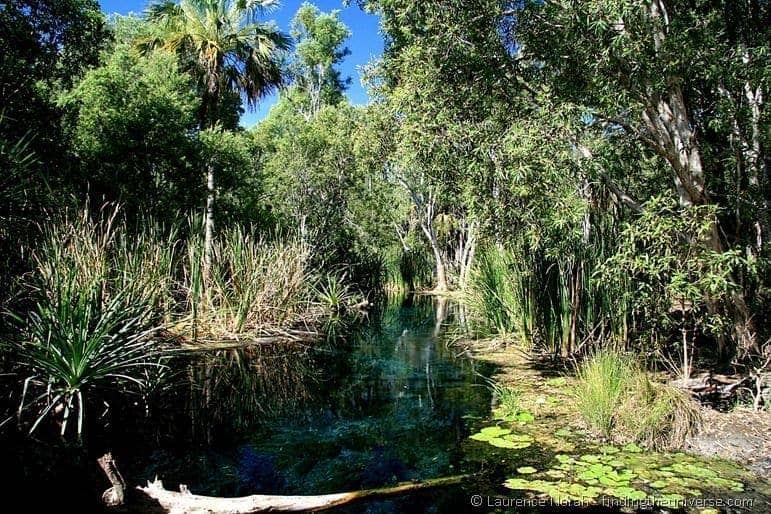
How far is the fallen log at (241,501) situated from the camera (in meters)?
2.78

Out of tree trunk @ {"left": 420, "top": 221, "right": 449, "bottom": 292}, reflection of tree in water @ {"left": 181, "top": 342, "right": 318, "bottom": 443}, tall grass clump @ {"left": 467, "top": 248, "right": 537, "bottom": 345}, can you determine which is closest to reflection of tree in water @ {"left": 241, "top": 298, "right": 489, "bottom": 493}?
reflection of tree in water @ {"left": 181, "top": 342, "right": 318, "bottom": 443}

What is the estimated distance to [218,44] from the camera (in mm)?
12133

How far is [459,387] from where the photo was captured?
5.82 metres

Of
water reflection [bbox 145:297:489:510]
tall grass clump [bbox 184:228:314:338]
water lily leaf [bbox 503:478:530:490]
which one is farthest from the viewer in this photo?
tall grass clump [bbox 184:228:314:338]

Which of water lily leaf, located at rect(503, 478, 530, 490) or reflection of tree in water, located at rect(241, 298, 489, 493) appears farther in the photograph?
reflection of tree in water, located at rect(241, 298, 489, 493)

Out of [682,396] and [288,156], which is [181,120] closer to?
[288,156]

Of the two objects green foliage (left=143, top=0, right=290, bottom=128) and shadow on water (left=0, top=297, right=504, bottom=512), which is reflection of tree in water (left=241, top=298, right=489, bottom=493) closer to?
shadow on water (left=0, top=297, right=504, bottom=512)

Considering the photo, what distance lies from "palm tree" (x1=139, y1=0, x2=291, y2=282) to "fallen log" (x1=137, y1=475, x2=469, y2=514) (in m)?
9.14

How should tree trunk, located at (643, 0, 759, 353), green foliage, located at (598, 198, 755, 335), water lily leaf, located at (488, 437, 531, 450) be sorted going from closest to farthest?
water lily leaf, located at (488, 437, 531, 450) → green foliage, located at (598, 198, 755, 335) → tree trunk, located at (643, 0, 759, 353)

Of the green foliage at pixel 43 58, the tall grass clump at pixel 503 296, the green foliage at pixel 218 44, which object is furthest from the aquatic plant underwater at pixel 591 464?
the green foliage at pixel 218 44

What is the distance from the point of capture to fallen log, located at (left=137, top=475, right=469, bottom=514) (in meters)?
2.78

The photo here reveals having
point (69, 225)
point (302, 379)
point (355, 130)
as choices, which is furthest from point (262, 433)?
point (355, 130)

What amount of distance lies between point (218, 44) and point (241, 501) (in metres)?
11.3

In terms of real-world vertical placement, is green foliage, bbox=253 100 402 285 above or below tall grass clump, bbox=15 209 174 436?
above
